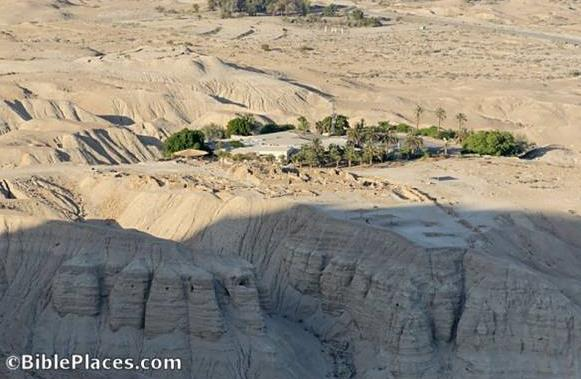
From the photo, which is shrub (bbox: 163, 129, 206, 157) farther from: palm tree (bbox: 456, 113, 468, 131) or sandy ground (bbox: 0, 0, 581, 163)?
palm tree (bbox: 456, 113, 468, 131)

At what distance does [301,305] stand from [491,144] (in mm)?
27489

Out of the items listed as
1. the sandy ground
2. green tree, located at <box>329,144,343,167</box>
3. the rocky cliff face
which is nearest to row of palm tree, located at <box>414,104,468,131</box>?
the sandy ground

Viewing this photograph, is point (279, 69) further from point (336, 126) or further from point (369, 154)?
point (369, 154)

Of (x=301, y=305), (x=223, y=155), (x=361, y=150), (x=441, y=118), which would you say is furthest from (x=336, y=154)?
(x=441, y=118)

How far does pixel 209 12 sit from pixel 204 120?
280 ft

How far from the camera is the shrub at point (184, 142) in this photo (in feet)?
233

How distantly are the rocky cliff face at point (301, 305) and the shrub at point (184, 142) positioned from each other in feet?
71.8

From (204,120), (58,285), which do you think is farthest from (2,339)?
(204,120)

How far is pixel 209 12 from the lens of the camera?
17038 centimetres

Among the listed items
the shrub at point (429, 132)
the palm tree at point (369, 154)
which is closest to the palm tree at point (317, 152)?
the palm tree at point (369, 154)

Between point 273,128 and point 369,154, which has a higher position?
point 369,154

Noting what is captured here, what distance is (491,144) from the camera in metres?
72.7

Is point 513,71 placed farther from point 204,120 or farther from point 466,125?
point 204,120

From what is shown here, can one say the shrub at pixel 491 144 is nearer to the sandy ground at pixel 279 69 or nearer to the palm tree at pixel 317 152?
the sandy ground at pixel 279 69
